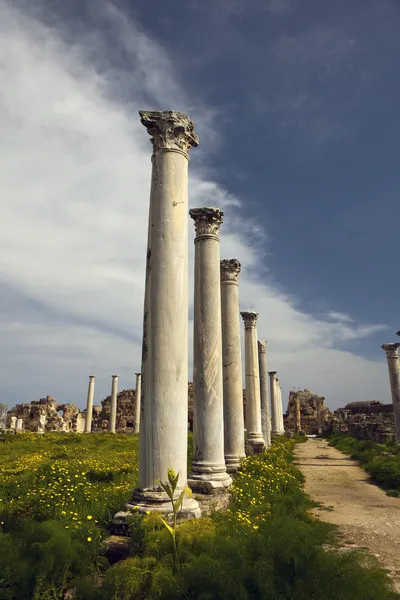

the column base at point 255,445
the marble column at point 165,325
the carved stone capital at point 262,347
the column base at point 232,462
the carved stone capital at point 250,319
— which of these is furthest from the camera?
the carved stone capital at point 262,347

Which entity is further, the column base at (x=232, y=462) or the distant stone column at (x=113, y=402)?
the distant stone column at (x=113, y=402)

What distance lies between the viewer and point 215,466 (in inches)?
360

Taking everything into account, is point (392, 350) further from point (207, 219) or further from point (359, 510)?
point (207, 219)

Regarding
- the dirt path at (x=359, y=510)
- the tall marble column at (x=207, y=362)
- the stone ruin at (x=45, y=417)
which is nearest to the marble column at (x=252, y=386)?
the dirt path at (x=359, y=510)

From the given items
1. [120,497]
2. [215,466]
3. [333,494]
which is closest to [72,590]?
[120,497]

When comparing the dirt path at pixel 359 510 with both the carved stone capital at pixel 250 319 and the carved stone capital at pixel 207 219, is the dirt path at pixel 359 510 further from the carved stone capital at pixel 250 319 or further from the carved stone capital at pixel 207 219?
the carved stone capital at pixel 207 219

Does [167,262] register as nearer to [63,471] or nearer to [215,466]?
[215,466]

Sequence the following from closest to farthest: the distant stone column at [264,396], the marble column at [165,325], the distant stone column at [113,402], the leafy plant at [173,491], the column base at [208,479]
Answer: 1. the leafy plant at [173,491]
2. the marble column at [165,325]
3. the column base at [208,479]
4. the distant stone column at [264,396]
5. the distant stone column at [113,402]

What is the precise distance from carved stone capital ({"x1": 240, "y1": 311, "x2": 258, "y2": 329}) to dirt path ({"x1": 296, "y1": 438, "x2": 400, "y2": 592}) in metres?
6.63

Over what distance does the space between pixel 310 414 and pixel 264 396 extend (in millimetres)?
38206

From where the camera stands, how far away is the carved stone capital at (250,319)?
20.3 m

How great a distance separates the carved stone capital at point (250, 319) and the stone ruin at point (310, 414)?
3392cm

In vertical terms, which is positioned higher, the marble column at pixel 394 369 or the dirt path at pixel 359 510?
the marble column at pixel 394 369

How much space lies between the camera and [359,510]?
1020 centimetres
